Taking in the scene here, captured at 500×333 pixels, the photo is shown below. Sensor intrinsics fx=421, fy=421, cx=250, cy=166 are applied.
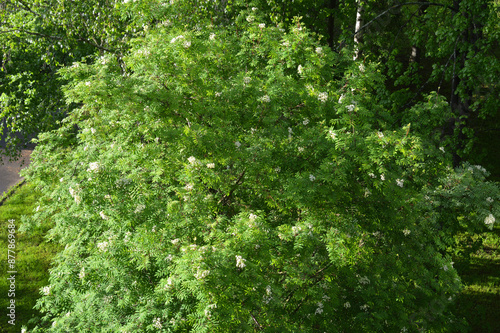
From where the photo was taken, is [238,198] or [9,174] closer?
[238,198]

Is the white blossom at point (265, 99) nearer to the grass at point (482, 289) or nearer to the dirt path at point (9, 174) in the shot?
the grass at point (482, 289)

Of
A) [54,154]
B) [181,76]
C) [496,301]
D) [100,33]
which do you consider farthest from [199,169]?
[496,301]

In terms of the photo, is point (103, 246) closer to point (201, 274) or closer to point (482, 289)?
point (201, 274)

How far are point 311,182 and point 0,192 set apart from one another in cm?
1050

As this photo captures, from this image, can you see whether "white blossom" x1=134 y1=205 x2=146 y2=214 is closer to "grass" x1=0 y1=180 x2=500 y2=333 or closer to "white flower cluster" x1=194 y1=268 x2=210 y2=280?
"white flower cluster" x1=194 y1=268 x2=210 y2=280

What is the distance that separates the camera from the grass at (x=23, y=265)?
7371 millimetres

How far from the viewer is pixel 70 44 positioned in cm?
826

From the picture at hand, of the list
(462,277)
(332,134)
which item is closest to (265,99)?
(332,134)

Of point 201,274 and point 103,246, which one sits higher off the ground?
point 201,274

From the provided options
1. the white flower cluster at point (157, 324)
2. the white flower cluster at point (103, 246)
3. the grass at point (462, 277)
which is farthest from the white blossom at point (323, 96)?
the grass at point (462, 277)

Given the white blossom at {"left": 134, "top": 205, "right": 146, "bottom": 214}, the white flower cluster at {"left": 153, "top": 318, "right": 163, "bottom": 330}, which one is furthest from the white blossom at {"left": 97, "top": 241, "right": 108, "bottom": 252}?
the white flower cluster at {"left": 153, "top": 318, "right": 163, "bottom": 330}

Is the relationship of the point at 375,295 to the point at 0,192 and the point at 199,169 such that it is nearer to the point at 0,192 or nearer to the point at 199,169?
the point at 199,169

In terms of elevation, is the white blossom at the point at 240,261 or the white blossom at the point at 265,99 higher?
the white blossom at the point at 265,99

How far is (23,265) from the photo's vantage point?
855 cm
